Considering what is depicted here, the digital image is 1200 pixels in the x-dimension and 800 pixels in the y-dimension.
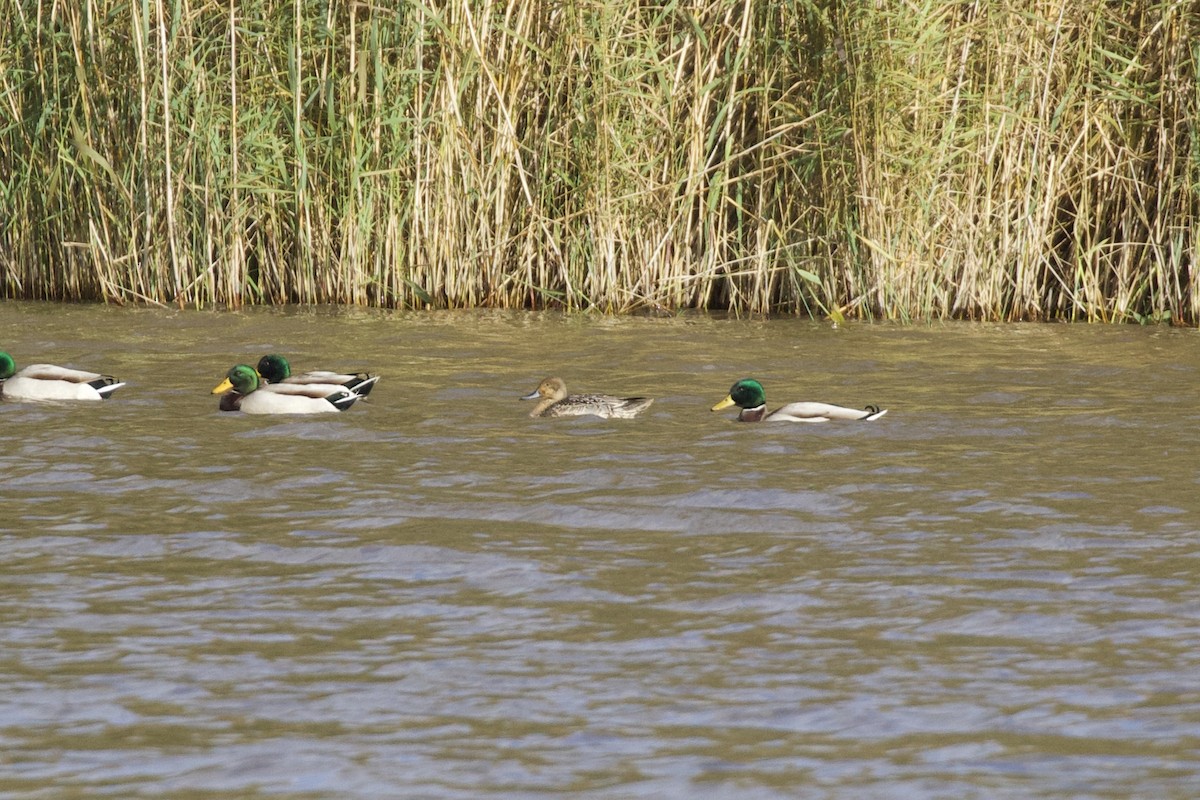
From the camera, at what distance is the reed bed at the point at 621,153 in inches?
479

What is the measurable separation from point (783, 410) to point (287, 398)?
2.41m

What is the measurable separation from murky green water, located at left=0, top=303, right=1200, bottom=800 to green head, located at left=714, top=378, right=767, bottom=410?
0.12 metres

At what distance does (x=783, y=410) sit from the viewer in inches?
345

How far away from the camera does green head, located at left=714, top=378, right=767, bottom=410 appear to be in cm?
889

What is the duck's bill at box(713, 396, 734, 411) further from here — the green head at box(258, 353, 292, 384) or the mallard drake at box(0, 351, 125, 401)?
the mallard drake at box(0, 351, 125, 401)

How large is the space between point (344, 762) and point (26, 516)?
2866 millimetres

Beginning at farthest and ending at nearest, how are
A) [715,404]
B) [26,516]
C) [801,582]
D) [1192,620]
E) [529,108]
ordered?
[529,108] < [715,404] < [26,516] < [801,582] < [1192,620]

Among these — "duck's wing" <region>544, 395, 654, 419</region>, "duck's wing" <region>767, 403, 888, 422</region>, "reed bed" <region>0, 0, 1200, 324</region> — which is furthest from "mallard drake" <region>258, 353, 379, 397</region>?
"reed bed" <region>0, 0, 1200, 324</region>

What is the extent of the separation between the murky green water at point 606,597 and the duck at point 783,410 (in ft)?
0.33

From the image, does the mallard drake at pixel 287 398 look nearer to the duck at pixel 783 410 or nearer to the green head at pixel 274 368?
the green head at pixel 274 368

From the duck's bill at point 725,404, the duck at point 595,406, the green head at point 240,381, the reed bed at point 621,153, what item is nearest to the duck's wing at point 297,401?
the green head at point 240,381

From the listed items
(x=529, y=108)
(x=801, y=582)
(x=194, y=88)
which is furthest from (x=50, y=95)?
(x=801, y=582)

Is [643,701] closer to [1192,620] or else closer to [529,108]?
[1192,620]

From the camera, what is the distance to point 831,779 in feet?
13.3
